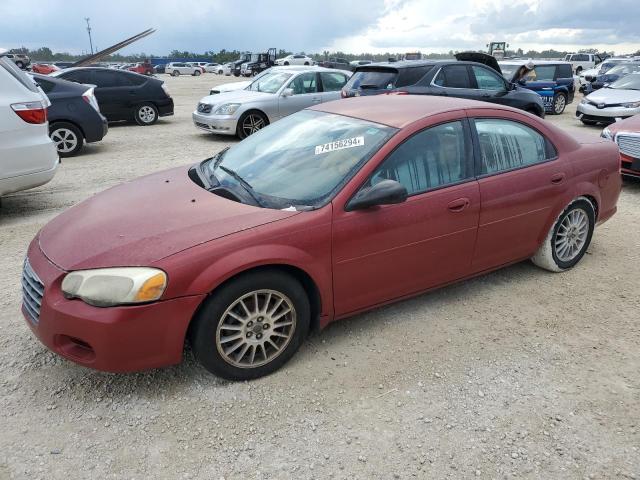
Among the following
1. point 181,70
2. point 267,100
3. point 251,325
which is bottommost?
point 251,325

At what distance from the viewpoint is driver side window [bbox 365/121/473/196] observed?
10.5 ft

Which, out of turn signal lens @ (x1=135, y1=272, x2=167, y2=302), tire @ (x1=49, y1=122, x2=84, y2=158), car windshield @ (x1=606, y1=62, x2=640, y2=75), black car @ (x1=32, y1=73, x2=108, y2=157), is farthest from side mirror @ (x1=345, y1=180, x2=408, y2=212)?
car windshield @ (x1=606, y1=62, x2=640, y2=75)

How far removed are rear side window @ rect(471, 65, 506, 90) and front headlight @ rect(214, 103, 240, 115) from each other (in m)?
4.76

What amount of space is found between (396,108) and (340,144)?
0.59m

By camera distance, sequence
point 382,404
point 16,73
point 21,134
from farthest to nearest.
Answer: point 16,73 → point 21,134 → point 382,404

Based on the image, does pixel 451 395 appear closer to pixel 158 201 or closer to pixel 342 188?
pixel 342 188

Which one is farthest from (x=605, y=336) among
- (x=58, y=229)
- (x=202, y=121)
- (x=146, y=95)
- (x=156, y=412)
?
(x=146, y=95)

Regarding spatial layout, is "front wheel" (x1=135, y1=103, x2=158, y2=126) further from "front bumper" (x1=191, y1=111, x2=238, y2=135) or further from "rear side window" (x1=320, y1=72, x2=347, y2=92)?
"rear side window" (x1=320, y1=72, x2=347, y2=92)

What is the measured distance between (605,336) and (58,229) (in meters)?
3.52

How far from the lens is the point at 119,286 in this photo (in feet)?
8.09

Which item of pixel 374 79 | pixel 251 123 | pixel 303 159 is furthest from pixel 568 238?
pixel 251 123

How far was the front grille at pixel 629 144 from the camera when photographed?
22.2 feet

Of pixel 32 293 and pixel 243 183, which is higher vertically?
pixel 243 183

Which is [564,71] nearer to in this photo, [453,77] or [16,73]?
[453,77]
